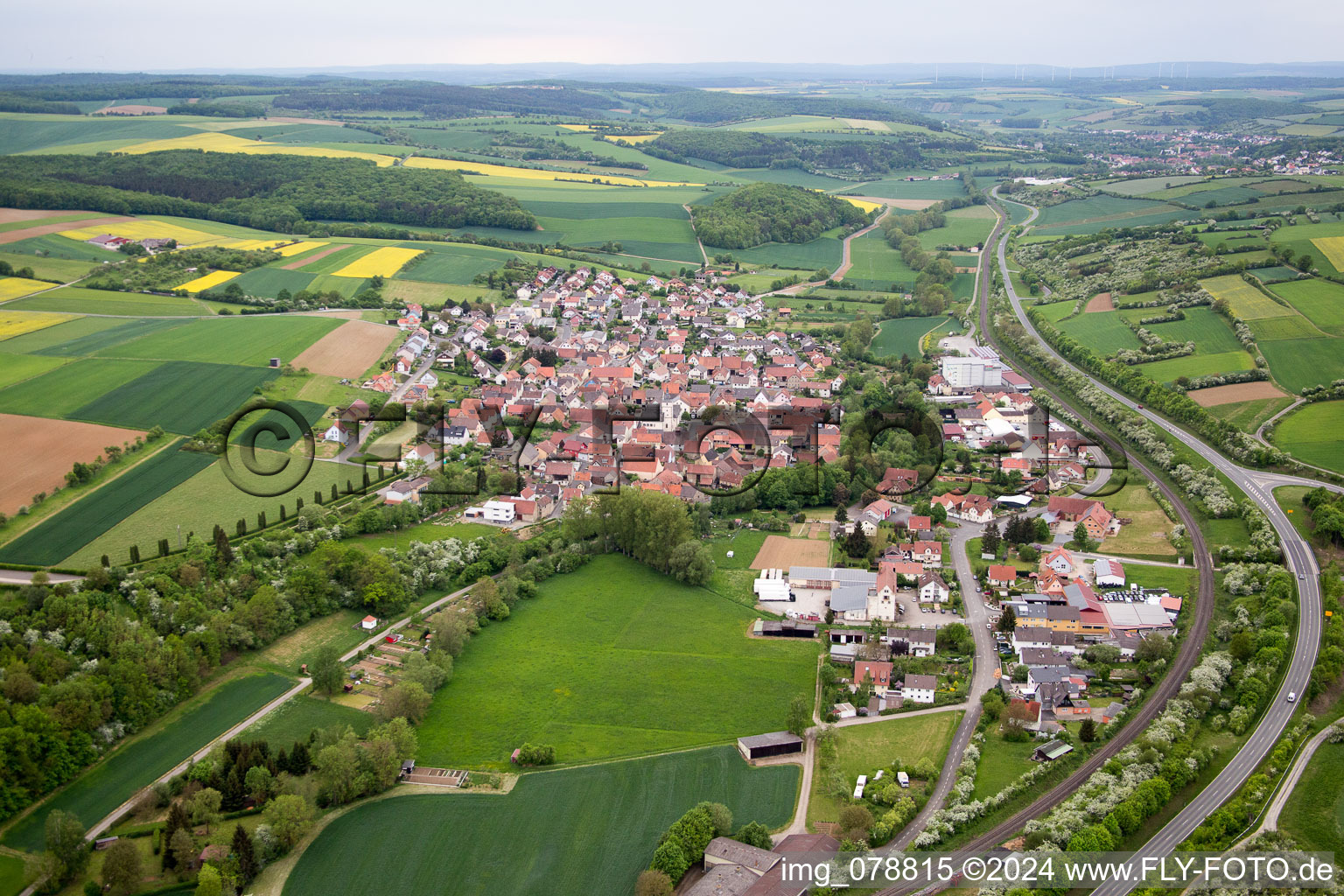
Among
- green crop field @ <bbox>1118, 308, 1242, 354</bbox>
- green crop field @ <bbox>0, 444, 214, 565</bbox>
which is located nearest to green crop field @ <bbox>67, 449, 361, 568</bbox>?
green crop field @ <bbox>0, 444, 214, 565</bbox>

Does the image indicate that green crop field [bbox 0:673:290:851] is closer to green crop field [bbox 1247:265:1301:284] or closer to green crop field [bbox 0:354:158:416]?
green crop field [bbox 0:354:158:416]

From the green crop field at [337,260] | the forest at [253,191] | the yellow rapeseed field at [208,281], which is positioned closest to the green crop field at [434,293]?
the green crop field at [337,260]

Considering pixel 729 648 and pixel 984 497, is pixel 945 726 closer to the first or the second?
pixel 729 648

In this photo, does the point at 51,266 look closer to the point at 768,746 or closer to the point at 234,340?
the point at 234,340

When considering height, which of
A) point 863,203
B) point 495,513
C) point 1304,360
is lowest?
point 495,513

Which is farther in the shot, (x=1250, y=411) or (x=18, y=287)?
(x=18, y=287)

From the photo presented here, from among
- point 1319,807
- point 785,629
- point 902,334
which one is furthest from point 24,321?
point 1319,807

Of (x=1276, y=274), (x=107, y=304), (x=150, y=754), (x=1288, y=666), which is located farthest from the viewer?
(x=1276, y=274)
